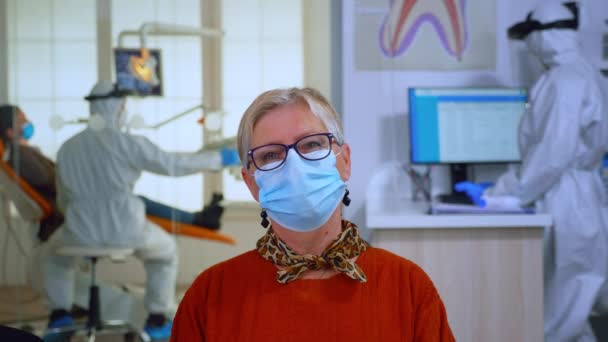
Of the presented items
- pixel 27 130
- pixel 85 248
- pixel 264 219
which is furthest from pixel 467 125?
pixel 27 130

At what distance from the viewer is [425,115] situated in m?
3.09

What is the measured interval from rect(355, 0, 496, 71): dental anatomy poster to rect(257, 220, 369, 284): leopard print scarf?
2101 mm

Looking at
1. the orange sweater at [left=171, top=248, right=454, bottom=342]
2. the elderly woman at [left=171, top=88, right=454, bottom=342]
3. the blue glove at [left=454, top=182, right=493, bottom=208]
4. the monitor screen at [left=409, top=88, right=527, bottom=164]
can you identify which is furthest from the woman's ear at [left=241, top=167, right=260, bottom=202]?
the monitor screen at [left=409, top=88, right=527, bottom=164]

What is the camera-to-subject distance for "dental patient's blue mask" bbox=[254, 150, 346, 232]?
4.16 feet

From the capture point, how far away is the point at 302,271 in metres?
1.24

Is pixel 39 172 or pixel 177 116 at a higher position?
pixel 177 116

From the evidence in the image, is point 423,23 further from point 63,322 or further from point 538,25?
point 63,322

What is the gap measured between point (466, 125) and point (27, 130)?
204 cm

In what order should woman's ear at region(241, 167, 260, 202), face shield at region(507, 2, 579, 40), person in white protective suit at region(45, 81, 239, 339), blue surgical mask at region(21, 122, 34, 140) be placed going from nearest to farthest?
woman's ear at region(241, 167, 260, 202), face shield at region(507, 2, 579, 40), person in white protective suit at region(45, 81, 239, 339), blue surgical mask at region(21, 122, 34, 140)

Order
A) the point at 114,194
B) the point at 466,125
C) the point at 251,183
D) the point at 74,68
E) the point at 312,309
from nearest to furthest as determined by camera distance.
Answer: the point at 312,309
the point at 251,183
the point at 466,125
the point at 114,194
the point at 74,68

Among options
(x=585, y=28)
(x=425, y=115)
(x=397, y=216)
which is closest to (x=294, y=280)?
(x=397, y=216)

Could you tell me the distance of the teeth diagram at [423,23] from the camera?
3305 millimetres

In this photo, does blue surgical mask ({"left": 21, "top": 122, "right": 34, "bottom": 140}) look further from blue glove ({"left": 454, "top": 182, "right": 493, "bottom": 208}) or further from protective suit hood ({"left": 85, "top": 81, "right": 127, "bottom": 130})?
blue glove ({"left": 454, "top": 182, "right": 493, "bottom": 208})

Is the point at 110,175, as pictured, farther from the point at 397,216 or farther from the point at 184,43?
the point at 397,216
